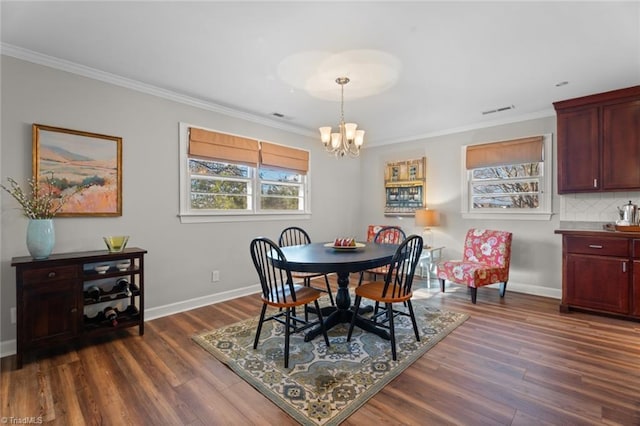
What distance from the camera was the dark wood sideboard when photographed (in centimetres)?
302

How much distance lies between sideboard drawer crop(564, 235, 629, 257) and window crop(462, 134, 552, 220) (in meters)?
0.69

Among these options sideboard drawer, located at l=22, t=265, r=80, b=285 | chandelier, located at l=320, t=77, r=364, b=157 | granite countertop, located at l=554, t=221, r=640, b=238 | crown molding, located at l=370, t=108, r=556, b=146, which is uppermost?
crown molding, located at l=370, t=108, r=556, b=146

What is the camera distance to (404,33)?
2215 mm

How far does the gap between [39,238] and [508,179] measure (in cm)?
537

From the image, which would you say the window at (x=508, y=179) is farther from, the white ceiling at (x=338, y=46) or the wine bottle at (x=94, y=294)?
the wine bottle at (x=94, y=294)

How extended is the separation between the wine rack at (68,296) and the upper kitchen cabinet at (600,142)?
16.1ft

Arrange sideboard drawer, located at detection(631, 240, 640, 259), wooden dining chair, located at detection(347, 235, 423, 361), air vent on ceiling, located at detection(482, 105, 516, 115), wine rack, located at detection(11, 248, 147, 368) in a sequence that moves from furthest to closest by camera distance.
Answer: air vent on ceiling, located at detection(482, 105, 516, 115)
sideboard drawer, located at detection(631, 240, 640, 259)
wooden dining chair, located at detection(347, 235, 423, 361)
wine rack, located at detection(11, 248, 147, 368)

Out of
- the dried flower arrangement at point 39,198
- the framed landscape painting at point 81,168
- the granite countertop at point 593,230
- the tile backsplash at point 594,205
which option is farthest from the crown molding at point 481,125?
the dried flower arrangement at point 39,198

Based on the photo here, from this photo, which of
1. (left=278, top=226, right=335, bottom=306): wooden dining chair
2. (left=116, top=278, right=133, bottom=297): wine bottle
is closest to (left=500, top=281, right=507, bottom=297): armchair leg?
(left=278, top=226, right=335, bottom=306): wooden dining chair

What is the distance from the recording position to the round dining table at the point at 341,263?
7.50 ft

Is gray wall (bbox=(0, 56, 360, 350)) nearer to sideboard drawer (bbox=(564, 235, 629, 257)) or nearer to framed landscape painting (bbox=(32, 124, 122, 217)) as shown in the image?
framed landscape painting (bbox=(32, 124, 122, 217))

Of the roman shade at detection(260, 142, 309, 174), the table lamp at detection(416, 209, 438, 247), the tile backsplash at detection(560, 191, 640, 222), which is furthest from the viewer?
the table lamp at detection(416, 209, 438, 247)

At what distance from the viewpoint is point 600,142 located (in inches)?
132

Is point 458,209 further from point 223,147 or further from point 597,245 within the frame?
point 223,147
